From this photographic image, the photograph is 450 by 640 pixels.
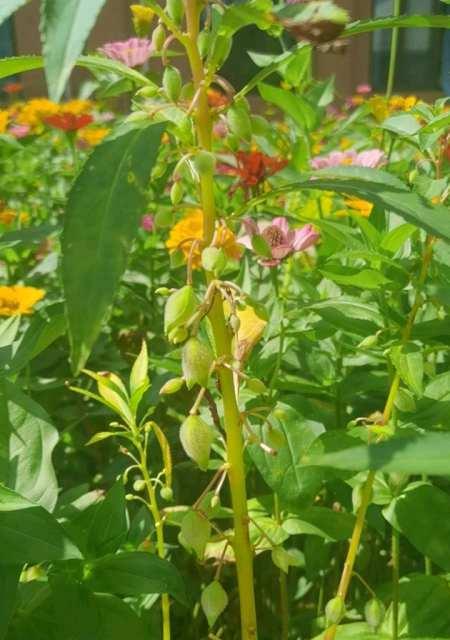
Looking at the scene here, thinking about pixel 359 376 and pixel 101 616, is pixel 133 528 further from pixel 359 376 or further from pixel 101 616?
pixel 359 376

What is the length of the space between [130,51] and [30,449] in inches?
35.8

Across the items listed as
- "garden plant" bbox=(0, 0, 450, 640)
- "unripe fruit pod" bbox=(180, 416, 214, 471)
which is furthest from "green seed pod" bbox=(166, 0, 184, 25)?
"unripe fruit pod" bbox=(180, 416, 214, 471)

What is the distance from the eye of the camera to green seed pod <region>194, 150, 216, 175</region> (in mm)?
550

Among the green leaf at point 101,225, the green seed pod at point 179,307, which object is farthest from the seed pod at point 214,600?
the green leaf at point 101,225

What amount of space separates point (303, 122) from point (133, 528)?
677mm

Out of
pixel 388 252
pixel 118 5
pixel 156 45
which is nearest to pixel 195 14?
pixel 156 45

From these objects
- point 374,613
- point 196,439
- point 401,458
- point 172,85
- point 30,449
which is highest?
point 172,85

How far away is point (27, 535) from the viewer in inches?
25.3

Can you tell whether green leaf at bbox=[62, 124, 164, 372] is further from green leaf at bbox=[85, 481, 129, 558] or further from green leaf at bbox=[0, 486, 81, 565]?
green leaf at bbox=[85, 481, 129, 558]

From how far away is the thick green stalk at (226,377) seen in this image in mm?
567

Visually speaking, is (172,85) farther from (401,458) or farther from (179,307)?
(401,458)

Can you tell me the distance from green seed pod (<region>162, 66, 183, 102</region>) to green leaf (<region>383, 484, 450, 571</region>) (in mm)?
417

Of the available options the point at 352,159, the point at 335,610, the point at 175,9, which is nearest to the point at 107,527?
→ the point at 335,610

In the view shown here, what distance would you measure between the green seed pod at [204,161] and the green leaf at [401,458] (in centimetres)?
24
